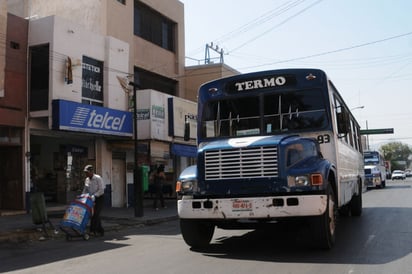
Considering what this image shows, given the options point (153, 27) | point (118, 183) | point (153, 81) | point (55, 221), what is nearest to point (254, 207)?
point (55, 221)

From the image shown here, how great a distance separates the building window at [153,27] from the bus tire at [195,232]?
56.7 feet

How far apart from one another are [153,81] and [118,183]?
6.70 meters

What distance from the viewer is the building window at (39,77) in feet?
57.9

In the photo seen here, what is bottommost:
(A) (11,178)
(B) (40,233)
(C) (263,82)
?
(B) (40,233)

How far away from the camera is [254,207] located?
26.5ft

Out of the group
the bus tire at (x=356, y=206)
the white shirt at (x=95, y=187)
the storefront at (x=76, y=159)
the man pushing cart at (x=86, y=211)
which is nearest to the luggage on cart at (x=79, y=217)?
the man pushing cart at (x=86, y=211)

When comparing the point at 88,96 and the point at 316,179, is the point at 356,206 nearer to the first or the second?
the point at 316,179

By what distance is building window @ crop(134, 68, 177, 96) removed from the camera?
24786 millimetres

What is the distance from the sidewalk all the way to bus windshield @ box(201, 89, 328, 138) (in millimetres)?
5998

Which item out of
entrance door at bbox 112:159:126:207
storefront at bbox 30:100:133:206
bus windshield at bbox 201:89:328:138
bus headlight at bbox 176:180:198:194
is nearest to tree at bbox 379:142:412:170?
entrance door at bbox 112:159:126:207

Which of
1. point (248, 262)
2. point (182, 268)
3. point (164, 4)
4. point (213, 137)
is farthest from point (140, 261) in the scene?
point (164, 4)

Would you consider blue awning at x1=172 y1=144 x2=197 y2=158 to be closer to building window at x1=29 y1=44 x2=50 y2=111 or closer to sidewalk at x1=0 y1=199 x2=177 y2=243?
sidewalk at x1=0 y1=199 x2=177 y2=243

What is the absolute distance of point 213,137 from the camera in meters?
9.62

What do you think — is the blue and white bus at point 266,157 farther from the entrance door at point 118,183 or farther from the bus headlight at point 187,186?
the entrance door at point 118,183
